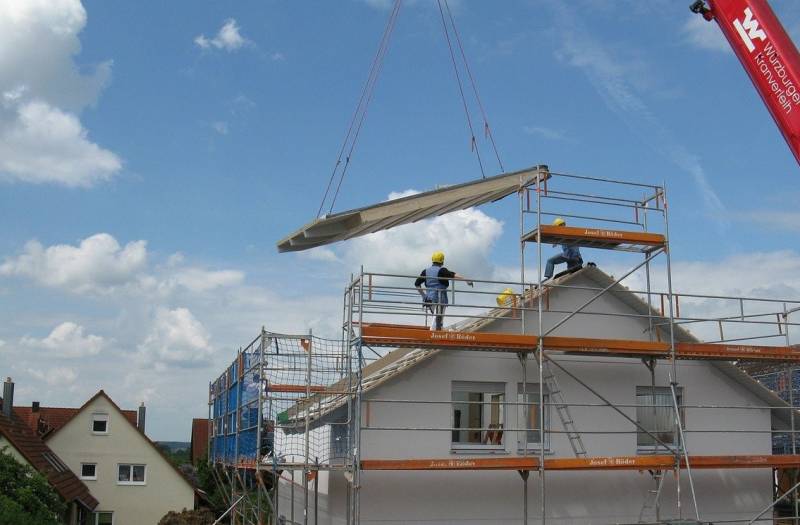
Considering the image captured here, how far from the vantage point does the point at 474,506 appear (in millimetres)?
16109

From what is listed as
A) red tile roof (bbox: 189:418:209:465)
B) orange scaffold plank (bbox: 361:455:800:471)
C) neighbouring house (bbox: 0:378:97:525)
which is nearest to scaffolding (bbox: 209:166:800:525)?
orange scaffold plank (bbox: 361:455:800:471)

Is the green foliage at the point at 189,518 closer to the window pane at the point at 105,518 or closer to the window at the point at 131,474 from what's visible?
the window at the point at 131,474

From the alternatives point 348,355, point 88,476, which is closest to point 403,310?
point 348,355

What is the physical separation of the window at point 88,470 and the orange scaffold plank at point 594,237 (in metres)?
30.8

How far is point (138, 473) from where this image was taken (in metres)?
43.2

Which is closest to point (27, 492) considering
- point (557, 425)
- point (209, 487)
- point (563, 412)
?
point (557, 425)

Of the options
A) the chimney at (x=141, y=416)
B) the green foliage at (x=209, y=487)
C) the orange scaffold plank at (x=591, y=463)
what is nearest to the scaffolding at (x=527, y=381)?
the orange scaffold plank at (x=591, y=463)

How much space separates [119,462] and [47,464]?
8.69 meters

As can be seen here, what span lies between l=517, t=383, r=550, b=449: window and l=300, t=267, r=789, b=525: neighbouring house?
0.08 ft

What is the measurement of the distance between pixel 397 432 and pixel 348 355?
67.1 inches

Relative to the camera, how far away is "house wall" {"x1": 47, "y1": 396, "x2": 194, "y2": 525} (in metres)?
42.2

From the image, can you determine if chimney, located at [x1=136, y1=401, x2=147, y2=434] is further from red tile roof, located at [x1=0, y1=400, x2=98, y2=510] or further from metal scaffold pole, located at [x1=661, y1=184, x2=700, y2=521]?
metal scaffold pole, located at [x1=661, y1=184, x2=700, y2=521]

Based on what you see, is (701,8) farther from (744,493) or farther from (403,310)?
(744,493)

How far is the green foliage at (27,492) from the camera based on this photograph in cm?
2409
